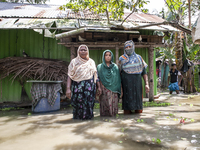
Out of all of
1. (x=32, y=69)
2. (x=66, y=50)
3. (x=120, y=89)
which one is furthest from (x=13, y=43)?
(x=120, y=89)

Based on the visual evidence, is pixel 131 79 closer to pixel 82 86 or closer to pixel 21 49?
pixel 82 86

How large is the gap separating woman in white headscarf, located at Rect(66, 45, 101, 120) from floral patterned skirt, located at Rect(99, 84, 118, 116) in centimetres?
31

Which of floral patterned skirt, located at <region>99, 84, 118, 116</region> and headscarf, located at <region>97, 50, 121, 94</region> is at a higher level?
headscarf, located at <region>97, 50, 121, 94</region>

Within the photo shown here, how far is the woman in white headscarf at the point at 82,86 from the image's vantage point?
3.69 meters

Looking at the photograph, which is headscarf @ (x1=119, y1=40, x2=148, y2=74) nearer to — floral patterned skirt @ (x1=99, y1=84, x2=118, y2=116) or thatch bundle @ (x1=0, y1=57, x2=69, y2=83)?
floral patterned skirt @ (x1=99, y1=84, x2=118, y2=116)

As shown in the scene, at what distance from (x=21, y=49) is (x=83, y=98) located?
4285 mm

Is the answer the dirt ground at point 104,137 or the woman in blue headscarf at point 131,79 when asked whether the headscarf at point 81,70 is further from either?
the dirt ground at point 104,137

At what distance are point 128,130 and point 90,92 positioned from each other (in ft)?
4.34

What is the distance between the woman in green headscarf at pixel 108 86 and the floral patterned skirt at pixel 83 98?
1.19 feet

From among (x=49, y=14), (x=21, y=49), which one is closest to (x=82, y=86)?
(x=21, y=49)

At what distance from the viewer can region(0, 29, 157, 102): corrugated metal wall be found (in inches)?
255

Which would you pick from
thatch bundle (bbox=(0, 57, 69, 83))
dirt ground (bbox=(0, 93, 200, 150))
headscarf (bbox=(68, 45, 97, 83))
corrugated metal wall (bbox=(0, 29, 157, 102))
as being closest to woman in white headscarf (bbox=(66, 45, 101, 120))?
headscarf (bbox=(68, 45, 97, 83))

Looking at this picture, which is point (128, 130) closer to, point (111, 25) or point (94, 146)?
point (94, 146)

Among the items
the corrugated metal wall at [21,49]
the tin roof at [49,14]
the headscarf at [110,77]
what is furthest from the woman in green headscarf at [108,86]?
the corrugated metal wall at [21,49]
